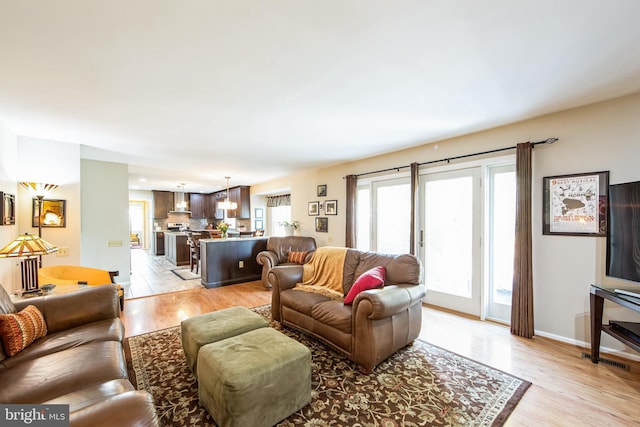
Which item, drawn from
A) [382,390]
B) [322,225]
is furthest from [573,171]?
[322,225]

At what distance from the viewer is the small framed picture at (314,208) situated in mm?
5870

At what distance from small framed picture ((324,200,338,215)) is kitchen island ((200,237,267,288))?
1.59m

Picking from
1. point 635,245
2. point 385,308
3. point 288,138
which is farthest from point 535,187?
point 288,138

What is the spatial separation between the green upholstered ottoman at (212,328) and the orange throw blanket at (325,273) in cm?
93

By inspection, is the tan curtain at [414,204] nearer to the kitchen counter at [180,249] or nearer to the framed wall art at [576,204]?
the framed wall art at [576,204]

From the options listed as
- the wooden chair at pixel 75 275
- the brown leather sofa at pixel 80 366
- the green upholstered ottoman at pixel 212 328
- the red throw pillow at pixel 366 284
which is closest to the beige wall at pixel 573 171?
the red throw pillow at pixel 366 284

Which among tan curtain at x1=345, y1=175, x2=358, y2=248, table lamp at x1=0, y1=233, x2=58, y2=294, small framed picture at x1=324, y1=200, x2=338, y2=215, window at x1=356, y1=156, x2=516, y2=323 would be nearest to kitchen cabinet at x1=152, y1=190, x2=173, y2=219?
small framed picture at x1=324, y1=200, x2=338, y2=215

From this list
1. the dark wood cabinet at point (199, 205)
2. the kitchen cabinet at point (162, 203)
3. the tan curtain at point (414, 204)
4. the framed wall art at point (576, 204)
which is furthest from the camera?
the dark wood cabinet at point (199, 205)

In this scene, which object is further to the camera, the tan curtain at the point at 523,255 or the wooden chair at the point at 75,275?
the wooden chair at the point at 75,275

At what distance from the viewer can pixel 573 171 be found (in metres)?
2.70

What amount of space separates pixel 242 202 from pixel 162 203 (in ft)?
11.7

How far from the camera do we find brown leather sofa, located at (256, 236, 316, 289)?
4.99 metres

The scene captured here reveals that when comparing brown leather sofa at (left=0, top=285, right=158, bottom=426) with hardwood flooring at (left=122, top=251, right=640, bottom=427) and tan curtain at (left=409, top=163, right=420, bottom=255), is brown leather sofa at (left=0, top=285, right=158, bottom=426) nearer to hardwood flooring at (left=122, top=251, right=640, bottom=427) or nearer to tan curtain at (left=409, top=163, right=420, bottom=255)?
hardwood flooring at (left=122, top=251, right=640, bottom=427)

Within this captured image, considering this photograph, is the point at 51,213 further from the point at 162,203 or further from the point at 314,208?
the point at 162,203
